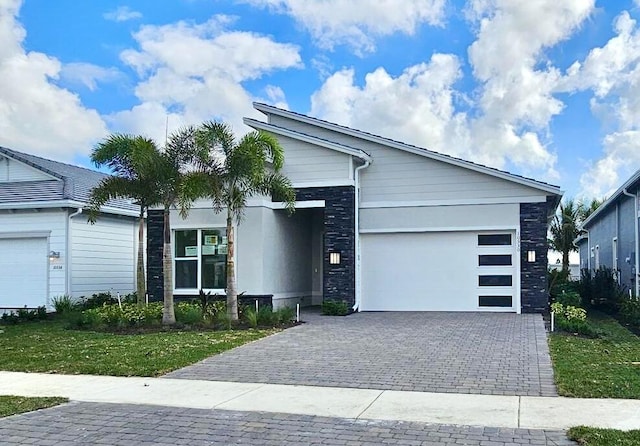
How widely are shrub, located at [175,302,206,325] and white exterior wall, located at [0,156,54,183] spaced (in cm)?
797

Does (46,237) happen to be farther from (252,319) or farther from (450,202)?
(450,202)

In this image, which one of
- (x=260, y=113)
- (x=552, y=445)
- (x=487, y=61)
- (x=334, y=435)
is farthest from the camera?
(x=260, y=113)

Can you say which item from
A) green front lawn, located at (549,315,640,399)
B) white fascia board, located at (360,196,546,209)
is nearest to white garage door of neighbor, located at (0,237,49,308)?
white fascia board, located at (360,196,546,209)

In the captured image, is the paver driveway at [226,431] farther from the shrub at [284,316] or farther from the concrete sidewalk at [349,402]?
the shrub at [284,316]

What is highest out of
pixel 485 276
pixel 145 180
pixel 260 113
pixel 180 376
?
pixel 260 113

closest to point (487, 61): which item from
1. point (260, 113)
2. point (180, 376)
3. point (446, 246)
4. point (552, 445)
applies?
point (446, 246)

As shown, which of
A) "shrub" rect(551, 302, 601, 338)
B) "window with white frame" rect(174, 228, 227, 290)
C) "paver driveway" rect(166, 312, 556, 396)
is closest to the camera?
"paver driveway" rect(166, 312, 556, 396)

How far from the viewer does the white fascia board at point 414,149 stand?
58.4 feet

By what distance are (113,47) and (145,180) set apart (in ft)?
15.3

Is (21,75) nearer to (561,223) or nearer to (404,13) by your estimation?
(404,13)

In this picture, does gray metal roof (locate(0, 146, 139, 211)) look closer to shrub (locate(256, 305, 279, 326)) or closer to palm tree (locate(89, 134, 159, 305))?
palm tree (locate(89, 134, 159, 305))

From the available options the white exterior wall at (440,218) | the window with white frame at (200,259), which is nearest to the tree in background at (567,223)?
the white exterior wall at (440,218)

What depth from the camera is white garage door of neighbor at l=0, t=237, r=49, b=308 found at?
65.5ft

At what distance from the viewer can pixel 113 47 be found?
58.9 feet
